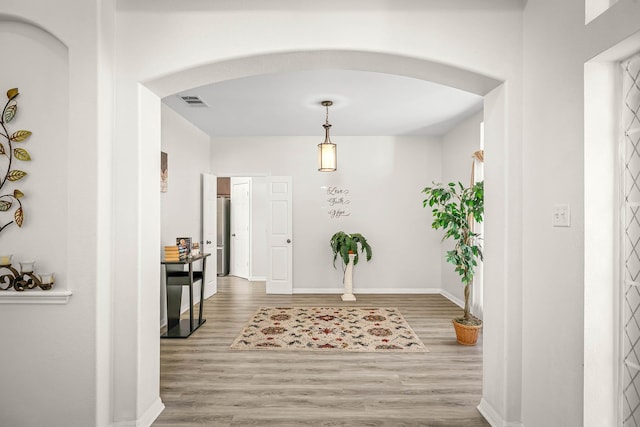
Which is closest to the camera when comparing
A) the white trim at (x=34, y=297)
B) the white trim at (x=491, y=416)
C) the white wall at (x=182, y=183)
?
the white trim at (x=34, y=297)

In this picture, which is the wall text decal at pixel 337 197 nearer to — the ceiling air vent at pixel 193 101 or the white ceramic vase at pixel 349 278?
the white ceramic vase at pixel 349 278

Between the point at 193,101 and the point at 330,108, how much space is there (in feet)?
5.55

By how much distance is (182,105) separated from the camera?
4.78 metres

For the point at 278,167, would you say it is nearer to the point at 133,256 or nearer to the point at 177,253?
the point at 177,253

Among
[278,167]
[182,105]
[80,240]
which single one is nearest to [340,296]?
[278,167]

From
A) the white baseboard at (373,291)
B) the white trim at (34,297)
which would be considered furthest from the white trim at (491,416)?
the white baseboard at (373,291)

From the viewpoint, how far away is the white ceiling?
3967 mm

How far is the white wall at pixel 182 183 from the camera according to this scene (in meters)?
4.77

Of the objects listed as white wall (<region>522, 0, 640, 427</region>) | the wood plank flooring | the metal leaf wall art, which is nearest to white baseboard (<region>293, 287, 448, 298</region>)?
the wood plank flooring

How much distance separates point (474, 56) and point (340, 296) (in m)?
4.67

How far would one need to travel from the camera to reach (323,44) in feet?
7.63

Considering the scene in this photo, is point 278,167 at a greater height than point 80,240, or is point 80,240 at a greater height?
point 278,167

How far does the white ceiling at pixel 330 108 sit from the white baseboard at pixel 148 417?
A: 2.94 meters

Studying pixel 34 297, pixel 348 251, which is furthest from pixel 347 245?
pixel 34 297
